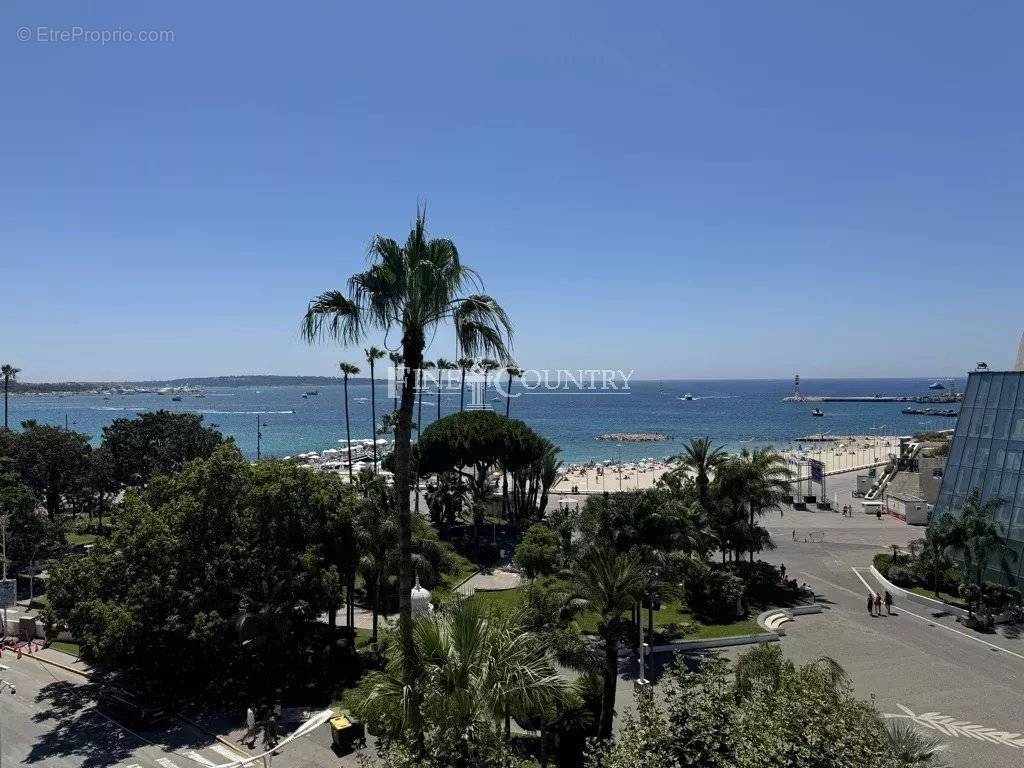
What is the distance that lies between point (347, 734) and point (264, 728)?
234 centimetres

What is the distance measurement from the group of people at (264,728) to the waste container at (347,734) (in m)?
1.43

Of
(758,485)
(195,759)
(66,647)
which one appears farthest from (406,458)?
(758,485)

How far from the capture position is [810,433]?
147 m

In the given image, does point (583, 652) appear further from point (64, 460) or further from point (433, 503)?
point (64, 460)

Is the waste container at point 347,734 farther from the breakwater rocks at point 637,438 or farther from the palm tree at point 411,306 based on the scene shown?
the breakwater rocks at point 637,438

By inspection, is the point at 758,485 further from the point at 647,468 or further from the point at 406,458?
the point at 647,468

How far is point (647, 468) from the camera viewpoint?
84812 mm

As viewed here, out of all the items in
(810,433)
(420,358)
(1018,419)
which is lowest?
(810,433)

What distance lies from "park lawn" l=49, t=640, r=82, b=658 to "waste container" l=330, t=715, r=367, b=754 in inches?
481

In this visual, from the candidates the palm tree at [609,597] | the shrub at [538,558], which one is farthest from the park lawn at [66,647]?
the palm tree at [609,597]

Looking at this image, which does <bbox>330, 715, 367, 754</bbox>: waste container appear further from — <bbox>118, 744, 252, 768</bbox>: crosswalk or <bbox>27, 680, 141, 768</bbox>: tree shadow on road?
<bbox>27, 680, 141, 768</bbox>: tree shadow on road

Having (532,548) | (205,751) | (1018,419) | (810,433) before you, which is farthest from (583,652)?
(810,433)

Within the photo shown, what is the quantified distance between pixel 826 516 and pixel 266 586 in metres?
43.2

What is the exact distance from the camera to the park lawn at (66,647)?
22.4 metres
